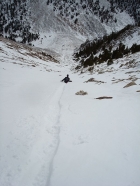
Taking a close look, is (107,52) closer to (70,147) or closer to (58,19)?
(70,147)

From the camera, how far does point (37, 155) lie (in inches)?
94.3

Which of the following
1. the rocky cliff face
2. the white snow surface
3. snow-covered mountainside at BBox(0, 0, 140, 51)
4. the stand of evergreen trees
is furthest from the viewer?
the rocky cliff face

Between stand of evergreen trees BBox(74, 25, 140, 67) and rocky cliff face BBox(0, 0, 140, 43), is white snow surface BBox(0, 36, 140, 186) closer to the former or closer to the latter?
stand of evergreen trees BBox(74, 25, 140, 67)

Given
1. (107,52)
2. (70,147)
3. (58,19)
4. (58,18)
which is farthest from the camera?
(58,18)

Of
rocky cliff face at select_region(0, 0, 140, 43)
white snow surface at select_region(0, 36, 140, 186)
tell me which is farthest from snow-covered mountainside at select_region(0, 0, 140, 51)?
white snow surface at select_region(0, 36, 140, 186)

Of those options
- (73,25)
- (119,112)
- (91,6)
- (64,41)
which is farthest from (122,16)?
(119,112)

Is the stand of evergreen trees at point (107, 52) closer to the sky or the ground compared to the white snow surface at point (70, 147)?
closer to the sky

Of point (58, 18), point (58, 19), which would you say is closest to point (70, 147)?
point (58, 19)

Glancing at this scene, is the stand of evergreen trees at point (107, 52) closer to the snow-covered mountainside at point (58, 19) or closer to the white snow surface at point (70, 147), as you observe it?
the white snow surface at point (70, 147)

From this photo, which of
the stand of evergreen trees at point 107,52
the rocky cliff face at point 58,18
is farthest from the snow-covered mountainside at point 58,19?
the stand of evergreen trees at point 107,52

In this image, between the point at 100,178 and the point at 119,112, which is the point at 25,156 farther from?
the point at 119,112

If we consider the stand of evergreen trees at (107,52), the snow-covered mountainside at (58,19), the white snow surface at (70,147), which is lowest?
the white snow surface at (70,147)

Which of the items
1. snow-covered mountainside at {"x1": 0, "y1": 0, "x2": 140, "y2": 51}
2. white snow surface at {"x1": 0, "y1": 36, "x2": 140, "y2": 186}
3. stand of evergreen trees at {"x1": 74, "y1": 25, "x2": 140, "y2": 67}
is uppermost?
snow-covered mountainside at {"x1": 0, "y1": 0, "x2": 140, "y2": 51}

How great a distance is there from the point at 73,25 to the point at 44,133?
121403mm
